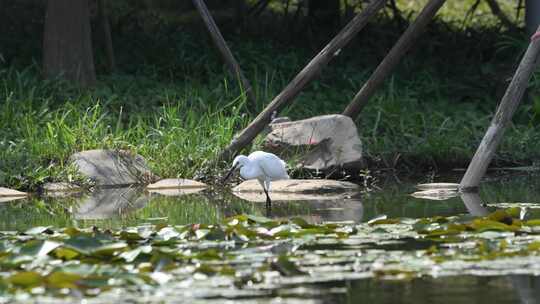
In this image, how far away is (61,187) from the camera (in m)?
11.3

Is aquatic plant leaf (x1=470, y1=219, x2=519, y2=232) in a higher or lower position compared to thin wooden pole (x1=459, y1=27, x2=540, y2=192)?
lower

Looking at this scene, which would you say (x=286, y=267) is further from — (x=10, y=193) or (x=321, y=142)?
(x=321, y=142)

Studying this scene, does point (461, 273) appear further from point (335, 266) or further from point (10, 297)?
point (10, 297)

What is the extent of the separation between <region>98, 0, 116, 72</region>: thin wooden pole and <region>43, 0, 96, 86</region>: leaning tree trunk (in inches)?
16.4

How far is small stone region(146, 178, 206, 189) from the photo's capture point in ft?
37.4

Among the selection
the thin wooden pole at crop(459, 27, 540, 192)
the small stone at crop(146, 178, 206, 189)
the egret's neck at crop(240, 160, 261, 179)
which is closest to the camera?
the egret's neck at crop(240, 160, 261, 179)

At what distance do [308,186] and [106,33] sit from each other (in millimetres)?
5211

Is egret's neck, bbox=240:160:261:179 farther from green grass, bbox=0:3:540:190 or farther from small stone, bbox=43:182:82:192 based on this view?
small stone, bbox=43:182:82:192

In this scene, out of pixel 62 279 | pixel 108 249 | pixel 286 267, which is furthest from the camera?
pixel 108 249

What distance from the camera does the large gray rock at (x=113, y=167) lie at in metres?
11.6

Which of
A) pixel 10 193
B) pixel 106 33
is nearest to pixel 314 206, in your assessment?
pixel 10 193

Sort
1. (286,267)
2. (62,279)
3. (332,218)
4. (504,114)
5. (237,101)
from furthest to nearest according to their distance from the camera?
(237,101) → (504,114) → (332,218) → (286,267) → (62,279)

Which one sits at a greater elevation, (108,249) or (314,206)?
(108,249)

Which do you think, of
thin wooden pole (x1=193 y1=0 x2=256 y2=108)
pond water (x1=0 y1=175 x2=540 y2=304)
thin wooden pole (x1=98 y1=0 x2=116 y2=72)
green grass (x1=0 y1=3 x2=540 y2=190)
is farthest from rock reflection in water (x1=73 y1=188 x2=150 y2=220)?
thin wooden pole (x1=98 y1=0 x2=116 y2=72)
